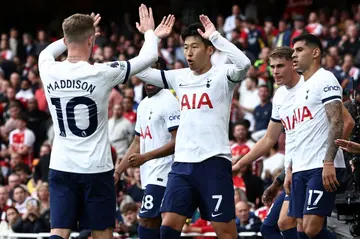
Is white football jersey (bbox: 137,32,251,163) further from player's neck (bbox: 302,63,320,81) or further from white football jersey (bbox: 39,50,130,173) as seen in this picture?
white football jersey (bbox: 39,50,130,173)

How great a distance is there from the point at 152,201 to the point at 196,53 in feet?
6.36

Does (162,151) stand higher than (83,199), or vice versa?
(162,151)

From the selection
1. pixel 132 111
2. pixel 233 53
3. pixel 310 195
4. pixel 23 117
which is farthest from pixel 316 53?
pixel 23 117

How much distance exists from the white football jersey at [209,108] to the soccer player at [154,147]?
0.98m

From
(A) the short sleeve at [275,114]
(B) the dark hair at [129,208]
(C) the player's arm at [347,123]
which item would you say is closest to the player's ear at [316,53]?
(C) the player's arm at [347,123]

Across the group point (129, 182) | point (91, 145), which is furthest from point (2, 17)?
point (91, 145)

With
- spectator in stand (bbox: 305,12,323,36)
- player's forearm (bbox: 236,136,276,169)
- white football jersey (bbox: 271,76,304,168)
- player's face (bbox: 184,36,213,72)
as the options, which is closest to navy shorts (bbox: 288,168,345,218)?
white football jersey (bbox: 271,76,304,168)

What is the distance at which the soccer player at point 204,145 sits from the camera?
10.5m

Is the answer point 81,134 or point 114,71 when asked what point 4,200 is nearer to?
point 81,134

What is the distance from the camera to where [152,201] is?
11812mm

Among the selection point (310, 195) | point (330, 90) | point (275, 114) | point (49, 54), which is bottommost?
point (310, 195)

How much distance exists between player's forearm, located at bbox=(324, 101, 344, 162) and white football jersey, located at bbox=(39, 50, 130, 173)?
2.12 meters

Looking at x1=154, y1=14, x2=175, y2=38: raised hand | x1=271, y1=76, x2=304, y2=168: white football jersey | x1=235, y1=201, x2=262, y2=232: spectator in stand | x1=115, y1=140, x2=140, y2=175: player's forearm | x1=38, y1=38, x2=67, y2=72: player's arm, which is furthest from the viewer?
x1=235, y1=201, x2=262, y2=232: spectator in stand

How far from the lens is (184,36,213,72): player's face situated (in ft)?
35.3
